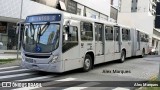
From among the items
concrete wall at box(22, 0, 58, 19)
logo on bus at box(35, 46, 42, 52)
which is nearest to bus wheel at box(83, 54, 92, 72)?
logo on bus at box(35, 46, 42, 52)

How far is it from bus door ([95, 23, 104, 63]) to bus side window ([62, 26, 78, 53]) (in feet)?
7.76

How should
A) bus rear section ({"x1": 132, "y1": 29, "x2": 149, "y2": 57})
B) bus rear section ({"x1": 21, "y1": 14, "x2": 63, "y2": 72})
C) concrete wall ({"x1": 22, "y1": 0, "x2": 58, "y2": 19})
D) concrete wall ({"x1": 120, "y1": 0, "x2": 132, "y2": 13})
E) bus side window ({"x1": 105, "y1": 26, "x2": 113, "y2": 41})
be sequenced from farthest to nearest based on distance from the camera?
concrete wall ({"x1": 120, "y1": 0, "x2": 132, "y2": 13}), concrete wall ({"x1": 22, "y1": 0, "x2": 58, "y2": 19}), bus rear section ({"x1": 132, "y1": 29, "x2": 149, "y2": 57}), bus side window ({"x1": 105, "y1": 26, "x2": 113, "y2": 41}), bus rear section ({"x1": 21, "y1": 14, "x2": 63, "y2": 72})

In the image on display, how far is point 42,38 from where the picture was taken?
1276 cm

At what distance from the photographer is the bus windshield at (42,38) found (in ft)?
41.4

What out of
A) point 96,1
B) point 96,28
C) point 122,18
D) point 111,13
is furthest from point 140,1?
point 96,28

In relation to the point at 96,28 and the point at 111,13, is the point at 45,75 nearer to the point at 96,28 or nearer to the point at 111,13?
the point at 96,28

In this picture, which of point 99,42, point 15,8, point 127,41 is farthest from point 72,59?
point 15,8

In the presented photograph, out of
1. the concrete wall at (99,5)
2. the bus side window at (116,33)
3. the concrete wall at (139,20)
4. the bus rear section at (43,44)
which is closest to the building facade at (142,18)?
the concrete wall at (139,20)

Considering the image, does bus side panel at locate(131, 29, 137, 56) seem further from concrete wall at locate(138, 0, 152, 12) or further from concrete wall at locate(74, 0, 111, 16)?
concrete wall at locate(138, 0, 152, 12)

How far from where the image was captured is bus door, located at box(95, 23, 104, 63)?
626 inches

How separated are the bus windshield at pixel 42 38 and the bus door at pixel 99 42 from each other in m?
3.62

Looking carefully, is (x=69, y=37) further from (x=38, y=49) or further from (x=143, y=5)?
(x=143, y=5)

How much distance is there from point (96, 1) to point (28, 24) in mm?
35023

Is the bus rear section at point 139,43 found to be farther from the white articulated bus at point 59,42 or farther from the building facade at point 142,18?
the building facade at point 142,18
